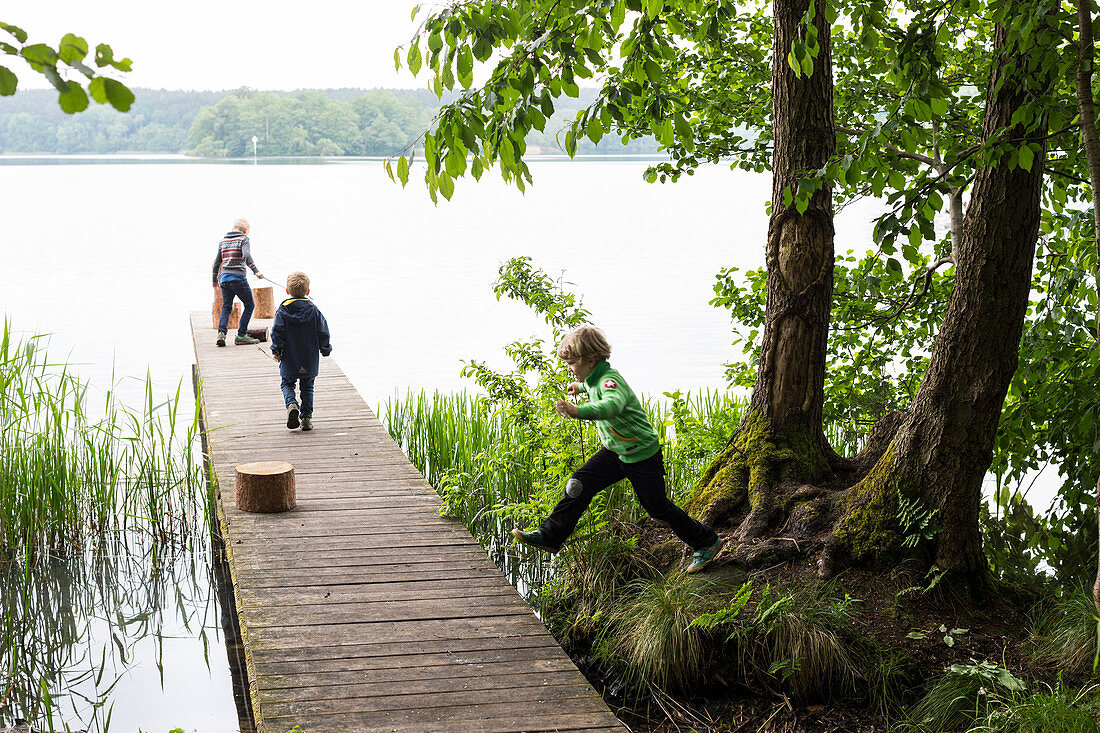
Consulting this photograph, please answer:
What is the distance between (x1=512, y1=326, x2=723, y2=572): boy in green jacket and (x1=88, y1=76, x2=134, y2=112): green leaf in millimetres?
3206

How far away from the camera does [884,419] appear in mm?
5598

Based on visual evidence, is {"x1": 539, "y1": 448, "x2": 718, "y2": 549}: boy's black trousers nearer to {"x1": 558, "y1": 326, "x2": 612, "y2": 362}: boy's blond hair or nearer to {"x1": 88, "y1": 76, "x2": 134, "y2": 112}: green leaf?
{"x1": 558, "y1": 326, "x2": 612, "y2": 362}: boy's blond hair

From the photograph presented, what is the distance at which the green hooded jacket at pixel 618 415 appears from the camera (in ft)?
15.5

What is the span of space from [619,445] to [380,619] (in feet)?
4.59

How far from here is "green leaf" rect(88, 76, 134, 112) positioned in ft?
5.40

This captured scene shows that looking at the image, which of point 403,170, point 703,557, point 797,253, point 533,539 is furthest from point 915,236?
point 533,539

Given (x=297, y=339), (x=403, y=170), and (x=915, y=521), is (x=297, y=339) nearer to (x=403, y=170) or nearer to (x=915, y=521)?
(x=403, y=170)

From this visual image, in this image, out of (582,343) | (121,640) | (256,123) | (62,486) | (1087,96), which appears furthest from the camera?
(256,123)

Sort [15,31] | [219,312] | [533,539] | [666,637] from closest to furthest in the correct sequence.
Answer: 1. [15,31]
2. [666,637]
3. [533,539]
4. [219,312]

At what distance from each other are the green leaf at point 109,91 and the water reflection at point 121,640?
385cm

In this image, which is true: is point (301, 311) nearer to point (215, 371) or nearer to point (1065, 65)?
point (215, 371)

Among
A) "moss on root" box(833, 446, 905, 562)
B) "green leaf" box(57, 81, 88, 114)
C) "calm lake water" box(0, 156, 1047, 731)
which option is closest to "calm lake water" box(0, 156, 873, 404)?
"calm lake water" box(0, 156, 1047, 731)

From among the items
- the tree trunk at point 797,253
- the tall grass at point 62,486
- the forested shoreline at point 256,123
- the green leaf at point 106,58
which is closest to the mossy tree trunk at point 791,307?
the tree trunk at point 797,253

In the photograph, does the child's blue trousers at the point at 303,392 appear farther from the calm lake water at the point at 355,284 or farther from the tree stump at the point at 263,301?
the tree stump at the point at 263,301
